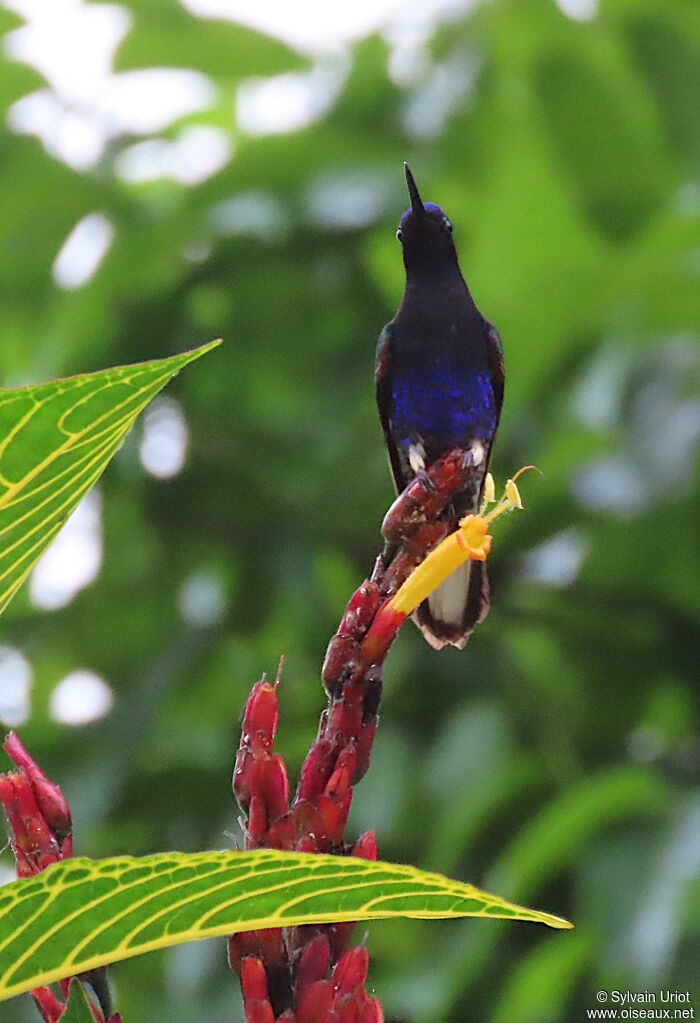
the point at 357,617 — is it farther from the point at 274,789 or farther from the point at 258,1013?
the point at 258,1013

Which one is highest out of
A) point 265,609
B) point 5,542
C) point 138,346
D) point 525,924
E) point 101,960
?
point 138,346

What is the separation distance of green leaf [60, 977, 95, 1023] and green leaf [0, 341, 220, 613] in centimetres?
26

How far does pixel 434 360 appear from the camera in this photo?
250cm

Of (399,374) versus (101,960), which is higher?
(399,374)

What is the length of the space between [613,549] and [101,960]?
7.37ft

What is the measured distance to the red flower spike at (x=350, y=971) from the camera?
75 centimetres

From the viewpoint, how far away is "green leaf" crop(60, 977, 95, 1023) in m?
0.69

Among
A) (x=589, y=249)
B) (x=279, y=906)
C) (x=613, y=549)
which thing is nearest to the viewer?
(x=279, y=906)

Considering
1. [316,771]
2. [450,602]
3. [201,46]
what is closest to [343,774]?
[316,771]

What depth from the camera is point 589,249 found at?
296 centimetres

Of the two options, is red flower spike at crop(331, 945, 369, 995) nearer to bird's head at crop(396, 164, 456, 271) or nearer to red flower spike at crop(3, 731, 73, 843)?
red flower spike at crop(3, 731, 73, 843)

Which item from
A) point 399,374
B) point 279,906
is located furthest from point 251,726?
point 399,374

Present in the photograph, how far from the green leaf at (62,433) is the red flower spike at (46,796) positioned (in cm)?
22

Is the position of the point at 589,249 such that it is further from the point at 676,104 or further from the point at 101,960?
the point at 101,960
